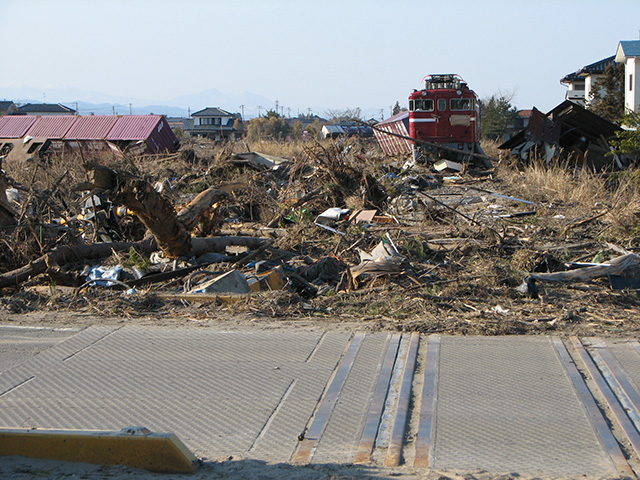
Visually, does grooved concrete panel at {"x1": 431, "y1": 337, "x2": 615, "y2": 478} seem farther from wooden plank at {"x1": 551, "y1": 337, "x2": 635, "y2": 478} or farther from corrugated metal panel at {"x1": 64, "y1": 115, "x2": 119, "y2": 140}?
corrugated metal panel at {"x1": 64, "y1": 115, "x2": 119, "y2": 140}

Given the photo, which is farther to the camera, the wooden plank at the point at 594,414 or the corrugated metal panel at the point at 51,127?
the corrugated metal panel at the point at 51,127

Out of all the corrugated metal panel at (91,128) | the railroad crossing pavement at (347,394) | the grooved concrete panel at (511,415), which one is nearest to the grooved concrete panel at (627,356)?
the railroad crossing pavement at (347,394)

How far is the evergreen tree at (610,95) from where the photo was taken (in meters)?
36.7

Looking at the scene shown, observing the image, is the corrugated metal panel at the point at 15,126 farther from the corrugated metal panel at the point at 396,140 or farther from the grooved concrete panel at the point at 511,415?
the grooved concrete panel at the point at 511,415

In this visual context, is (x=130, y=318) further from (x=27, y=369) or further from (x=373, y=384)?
(x=373, y=384)

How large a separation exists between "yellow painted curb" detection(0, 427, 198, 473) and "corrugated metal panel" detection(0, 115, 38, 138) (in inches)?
983

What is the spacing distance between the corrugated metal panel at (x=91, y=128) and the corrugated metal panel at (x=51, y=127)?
11.7 inches

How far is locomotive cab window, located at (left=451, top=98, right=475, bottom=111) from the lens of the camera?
23.2m

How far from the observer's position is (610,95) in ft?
124

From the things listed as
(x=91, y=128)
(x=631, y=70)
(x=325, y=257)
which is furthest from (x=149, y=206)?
(x=631, y=70)

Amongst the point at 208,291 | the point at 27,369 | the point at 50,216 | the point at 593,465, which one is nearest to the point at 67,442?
the point at 27,369

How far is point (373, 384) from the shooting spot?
15.4 ft

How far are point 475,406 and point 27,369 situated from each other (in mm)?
3679

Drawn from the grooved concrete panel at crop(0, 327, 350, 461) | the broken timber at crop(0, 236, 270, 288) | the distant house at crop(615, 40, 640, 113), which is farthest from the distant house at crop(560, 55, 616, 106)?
the grooved concrete panel at crop(0, 327, 350, 461)
